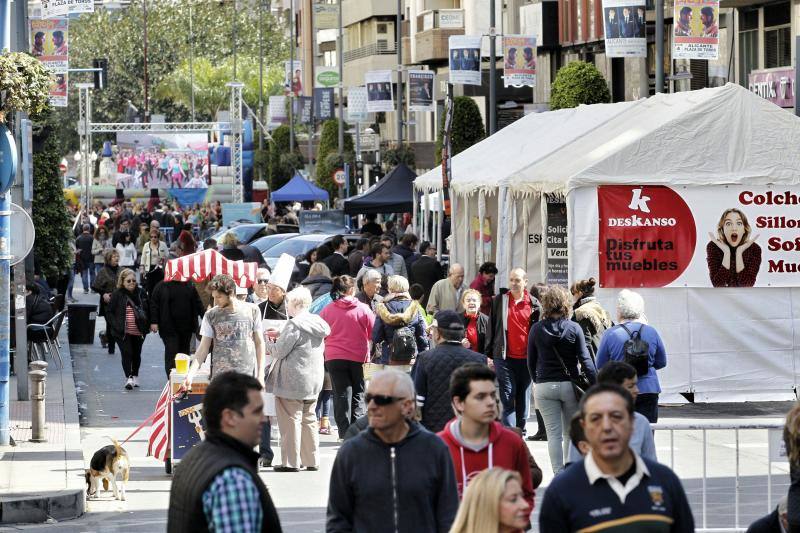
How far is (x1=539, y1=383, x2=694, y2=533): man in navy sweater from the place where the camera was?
5.64m

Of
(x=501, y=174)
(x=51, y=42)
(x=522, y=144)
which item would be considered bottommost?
(x=501, y=174)

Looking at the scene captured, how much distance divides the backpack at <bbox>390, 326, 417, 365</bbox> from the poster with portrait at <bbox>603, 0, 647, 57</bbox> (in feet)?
49.7

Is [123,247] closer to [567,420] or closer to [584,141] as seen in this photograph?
[584,141]

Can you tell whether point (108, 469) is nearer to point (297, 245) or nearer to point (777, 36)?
point (297, 245)

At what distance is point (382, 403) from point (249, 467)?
1184 mm

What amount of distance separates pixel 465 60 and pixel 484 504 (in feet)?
114

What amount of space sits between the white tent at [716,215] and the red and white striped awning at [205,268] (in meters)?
3.97

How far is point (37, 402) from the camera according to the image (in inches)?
601

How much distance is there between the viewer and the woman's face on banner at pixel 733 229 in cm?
1836

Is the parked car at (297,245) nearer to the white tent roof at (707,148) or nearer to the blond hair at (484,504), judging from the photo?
the white tent roof at (707,148)

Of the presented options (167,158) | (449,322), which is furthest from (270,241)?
(167,158)

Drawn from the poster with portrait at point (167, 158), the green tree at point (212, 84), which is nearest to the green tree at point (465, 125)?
the poster with portrait at point (167, 158)

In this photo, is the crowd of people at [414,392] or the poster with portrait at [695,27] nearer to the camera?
the crowd of people at [414,392]

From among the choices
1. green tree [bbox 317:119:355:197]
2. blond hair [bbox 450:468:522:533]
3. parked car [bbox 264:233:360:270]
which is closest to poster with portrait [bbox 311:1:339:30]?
green tree [bbox 317:119:355:197]
